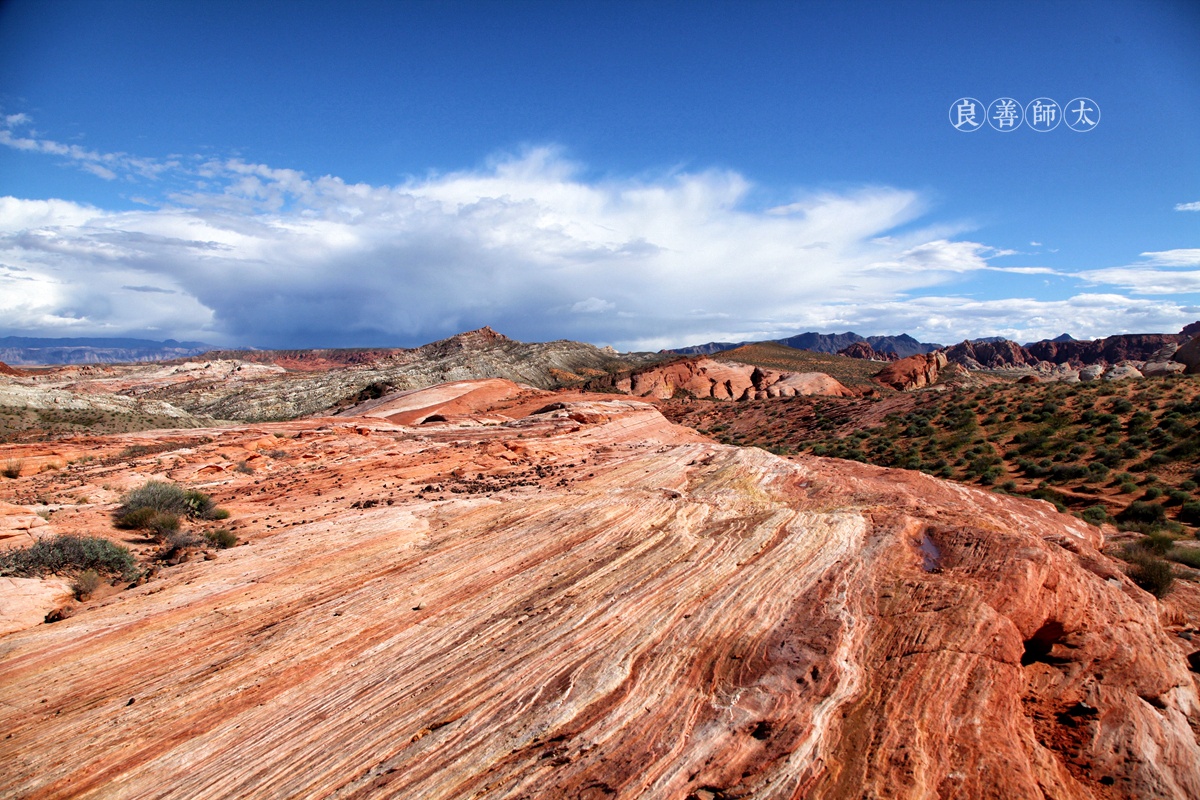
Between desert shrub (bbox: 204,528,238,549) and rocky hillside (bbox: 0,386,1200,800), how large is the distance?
1.71ft

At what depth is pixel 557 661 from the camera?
7.27 m

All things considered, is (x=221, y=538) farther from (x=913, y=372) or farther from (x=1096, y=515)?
(x=913, y=372)

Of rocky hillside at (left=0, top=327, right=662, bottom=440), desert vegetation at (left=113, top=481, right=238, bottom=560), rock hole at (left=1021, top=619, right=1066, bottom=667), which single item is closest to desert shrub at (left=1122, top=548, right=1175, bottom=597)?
rock hole at (left=1021, top=619, right=1066, bottom=667)

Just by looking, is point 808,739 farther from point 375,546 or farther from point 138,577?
point 138,577

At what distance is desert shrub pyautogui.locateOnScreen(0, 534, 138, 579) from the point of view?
923 cm

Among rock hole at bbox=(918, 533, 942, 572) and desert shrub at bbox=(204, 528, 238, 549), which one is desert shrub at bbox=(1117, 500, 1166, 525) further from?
desert shrub at bbox=(204, 528, 238, 549)

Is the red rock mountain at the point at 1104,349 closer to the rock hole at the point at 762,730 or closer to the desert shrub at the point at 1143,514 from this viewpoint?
the desert shrub at the point at 1143,514

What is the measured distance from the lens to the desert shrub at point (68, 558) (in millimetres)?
9227

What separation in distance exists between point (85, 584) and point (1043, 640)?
1458 cm

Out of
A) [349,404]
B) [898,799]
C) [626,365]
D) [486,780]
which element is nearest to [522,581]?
[486,780]

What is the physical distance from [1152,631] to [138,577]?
1626 centimetres

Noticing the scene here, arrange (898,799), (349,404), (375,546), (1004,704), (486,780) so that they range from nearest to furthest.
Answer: (898,799), (486,780), (1004,704), (375,546), (349,404)

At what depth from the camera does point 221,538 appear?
11.2m

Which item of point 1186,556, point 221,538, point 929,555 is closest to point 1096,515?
point 1186,556
